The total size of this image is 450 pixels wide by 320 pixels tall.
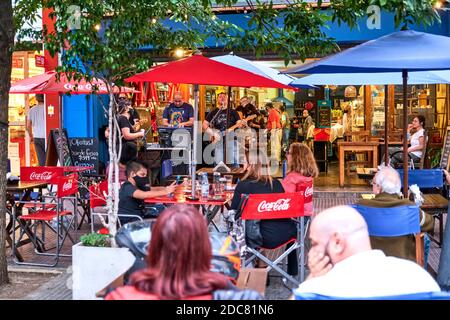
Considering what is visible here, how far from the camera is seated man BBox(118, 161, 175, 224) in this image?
688 cm

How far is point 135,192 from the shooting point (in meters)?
6.89

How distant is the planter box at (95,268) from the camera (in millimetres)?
5461

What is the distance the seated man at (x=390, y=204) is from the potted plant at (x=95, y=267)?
6.68 feet

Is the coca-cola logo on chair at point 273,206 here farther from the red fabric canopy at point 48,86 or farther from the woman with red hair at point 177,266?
the red fabric canopy at point 48,86

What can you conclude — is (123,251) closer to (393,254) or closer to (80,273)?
(80,273)

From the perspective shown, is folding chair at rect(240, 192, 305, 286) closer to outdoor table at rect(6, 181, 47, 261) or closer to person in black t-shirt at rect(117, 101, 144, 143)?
outdoor table at rect(6, 181, 47, 261)

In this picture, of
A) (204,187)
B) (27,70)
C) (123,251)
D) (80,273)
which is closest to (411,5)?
(204,187)

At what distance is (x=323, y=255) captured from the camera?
304cm

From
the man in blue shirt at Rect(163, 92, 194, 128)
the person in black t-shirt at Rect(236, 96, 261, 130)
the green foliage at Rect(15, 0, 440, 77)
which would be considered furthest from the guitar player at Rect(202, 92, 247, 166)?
the green foliage at Rect(15, 0, 440, 77)

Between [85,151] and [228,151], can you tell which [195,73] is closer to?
[85,151]

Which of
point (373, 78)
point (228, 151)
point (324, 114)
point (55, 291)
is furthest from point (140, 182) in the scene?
point (324, 114)

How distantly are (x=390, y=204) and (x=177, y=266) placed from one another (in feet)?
9.14

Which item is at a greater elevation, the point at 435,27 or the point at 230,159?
the point at 435,27

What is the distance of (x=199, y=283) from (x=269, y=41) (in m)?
5.74
